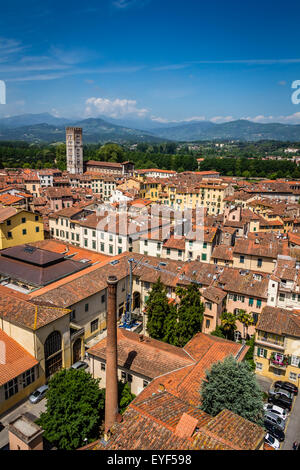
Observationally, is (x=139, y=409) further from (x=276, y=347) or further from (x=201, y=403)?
(x=276, y=347)

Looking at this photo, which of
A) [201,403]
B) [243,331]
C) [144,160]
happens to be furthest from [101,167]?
[201,403]

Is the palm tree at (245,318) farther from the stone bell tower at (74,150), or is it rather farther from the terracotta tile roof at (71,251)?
the stone bell tower at (74,150)

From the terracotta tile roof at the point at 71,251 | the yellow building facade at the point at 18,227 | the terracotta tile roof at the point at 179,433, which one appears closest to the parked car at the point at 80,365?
the terracotta tile roof at the point at 179,433

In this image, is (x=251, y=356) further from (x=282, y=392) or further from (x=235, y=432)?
(x=235, y=432)

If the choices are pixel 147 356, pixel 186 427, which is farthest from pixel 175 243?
pixel 186 427

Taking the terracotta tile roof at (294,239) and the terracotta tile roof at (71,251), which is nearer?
the terracotta tile roof at (71,251)

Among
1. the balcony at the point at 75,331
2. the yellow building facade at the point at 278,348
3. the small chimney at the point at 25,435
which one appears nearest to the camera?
the small chimney at the point at 25,435
